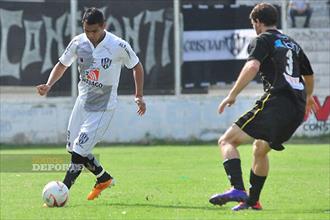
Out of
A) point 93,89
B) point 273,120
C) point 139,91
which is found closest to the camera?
point 273,120

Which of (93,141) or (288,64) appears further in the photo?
(93,141)

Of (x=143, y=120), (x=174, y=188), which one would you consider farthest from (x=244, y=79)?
(x=143, y=120)

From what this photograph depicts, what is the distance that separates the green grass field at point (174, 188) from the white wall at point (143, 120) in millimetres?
2052

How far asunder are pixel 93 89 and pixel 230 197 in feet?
7.80

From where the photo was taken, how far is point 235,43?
822 inches

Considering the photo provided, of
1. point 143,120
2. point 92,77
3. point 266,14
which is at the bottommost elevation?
point 143,120

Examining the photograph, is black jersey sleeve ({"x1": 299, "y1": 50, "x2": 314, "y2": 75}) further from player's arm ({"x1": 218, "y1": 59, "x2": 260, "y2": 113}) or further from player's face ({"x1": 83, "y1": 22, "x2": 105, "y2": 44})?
player's face ({"x1": 83, "y1": 22, "x2": 105, "y2": 44})

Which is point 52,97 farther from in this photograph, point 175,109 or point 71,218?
point 71,218

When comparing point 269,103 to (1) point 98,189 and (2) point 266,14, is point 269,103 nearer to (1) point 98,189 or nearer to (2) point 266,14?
(2) point 266,14

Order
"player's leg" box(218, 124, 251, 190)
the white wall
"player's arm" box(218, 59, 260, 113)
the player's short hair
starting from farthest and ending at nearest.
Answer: the white wall < the player's short hair < "player's leg" box(218, 124, 251, 190) < "player's arm" box(218, 59, 260, 113)

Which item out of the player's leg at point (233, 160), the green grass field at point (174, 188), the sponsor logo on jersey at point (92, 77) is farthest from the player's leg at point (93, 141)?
the player's leg at point (233, 160)

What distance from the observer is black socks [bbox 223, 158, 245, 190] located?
9.06m

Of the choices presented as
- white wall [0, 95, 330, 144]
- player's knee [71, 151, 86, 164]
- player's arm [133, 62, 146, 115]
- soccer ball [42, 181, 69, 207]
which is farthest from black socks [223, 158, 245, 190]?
white wall [0, 95, 330, 144]

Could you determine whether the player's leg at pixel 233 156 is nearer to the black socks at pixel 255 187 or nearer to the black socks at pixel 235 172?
the black socks at pixel 235 172
